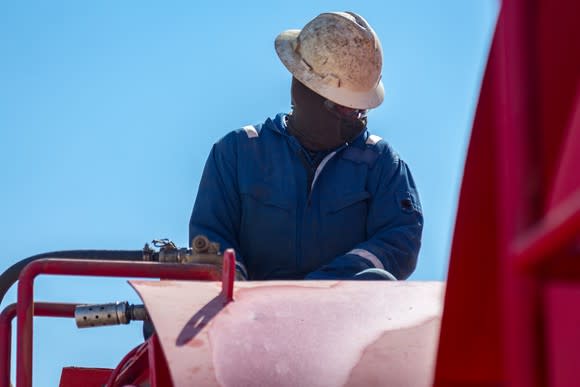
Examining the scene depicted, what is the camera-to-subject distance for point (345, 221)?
5004mm

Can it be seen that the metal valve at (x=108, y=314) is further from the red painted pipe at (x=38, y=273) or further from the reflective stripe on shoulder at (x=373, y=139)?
the reflective stripe on shoulder at (x=373, y=139)

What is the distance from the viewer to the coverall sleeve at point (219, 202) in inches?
191

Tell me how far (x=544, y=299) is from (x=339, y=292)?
5.90ft

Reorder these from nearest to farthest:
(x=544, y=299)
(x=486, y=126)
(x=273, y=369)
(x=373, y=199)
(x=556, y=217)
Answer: (x=556, y=217), (x=544, y=299), (x=486, y=126), (x=273, y=369), (x=373, y=199)

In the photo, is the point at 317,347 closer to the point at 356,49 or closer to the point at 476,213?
the point at 476,213

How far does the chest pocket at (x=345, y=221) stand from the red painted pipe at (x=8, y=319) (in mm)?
1451

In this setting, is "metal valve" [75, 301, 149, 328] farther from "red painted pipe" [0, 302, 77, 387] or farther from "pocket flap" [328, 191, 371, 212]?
"pocket flap" [328, 191, 371, 212]

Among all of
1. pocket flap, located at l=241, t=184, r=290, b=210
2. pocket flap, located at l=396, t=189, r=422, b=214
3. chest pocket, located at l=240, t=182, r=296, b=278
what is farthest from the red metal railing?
pocket flap, located at l=396, t=189, r=422, b=214

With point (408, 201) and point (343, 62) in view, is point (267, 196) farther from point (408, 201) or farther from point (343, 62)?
point (343, 62)

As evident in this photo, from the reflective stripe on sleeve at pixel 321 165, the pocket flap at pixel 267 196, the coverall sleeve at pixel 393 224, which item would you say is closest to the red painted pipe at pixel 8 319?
the coverall sleeve at pixel 393 224

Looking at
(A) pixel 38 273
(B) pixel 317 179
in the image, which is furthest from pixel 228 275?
(B) pixel 317 179

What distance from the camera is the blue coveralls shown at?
4852mm

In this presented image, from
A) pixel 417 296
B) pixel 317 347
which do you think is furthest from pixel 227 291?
pixel 417 296

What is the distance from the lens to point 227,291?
2.79 meters
